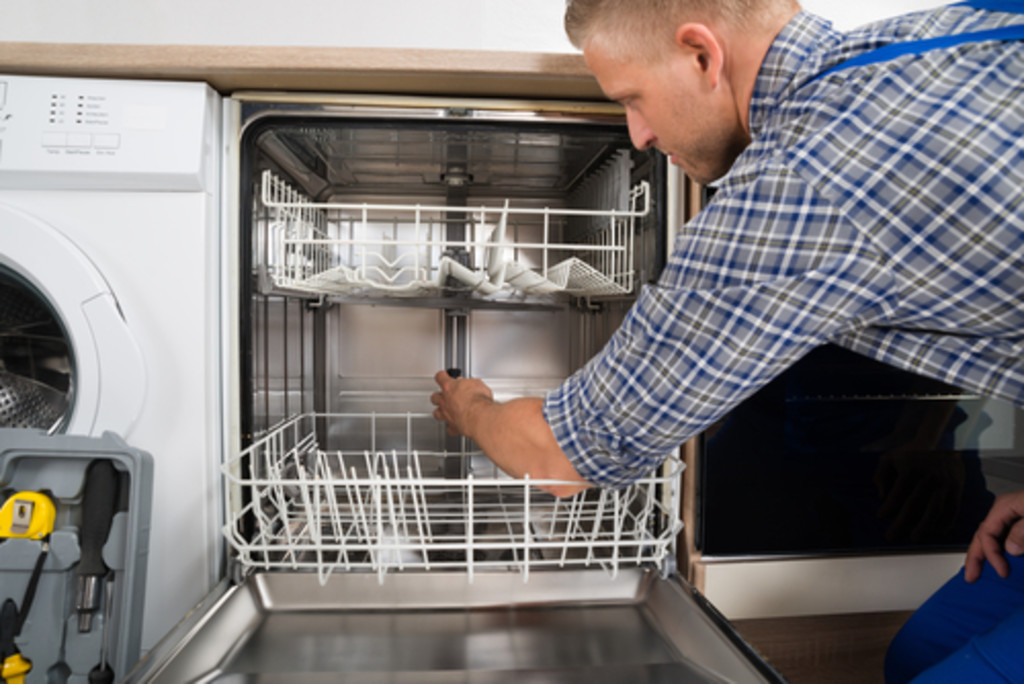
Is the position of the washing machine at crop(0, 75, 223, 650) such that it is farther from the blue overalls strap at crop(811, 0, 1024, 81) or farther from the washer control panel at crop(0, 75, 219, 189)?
the blue overalls strap at crop(811, 0, 1024, 81)

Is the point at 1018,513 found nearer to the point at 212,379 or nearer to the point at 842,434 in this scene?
the point at 842,434

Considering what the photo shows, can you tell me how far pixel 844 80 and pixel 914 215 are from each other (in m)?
0.15

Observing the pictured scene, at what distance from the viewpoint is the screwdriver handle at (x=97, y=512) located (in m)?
0.83

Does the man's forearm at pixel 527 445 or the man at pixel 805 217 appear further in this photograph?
the man's forearm at pixel 527 445

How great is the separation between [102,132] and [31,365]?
0.48 meters

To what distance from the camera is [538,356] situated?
1.56m

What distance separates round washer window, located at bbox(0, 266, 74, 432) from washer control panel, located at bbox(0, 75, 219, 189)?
0.26 m

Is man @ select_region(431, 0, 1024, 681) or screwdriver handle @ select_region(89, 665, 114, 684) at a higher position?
man @ select_region(431, 0, 1024, 681)

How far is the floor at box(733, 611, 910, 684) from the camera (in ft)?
3.43

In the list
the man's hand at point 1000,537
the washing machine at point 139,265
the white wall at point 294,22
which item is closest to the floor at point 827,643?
the man's hand at point 1000,537

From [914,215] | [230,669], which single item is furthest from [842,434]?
[230,669]

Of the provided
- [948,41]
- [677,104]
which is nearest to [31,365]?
[677,104]

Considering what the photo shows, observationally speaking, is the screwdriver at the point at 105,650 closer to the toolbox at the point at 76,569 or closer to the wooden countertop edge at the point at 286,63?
the toolbox at the point at 76,569

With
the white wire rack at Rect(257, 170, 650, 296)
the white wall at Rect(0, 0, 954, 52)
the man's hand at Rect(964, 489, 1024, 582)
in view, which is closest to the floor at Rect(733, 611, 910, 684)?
the man's hand at Rect(964, 489, 1024, 582)
